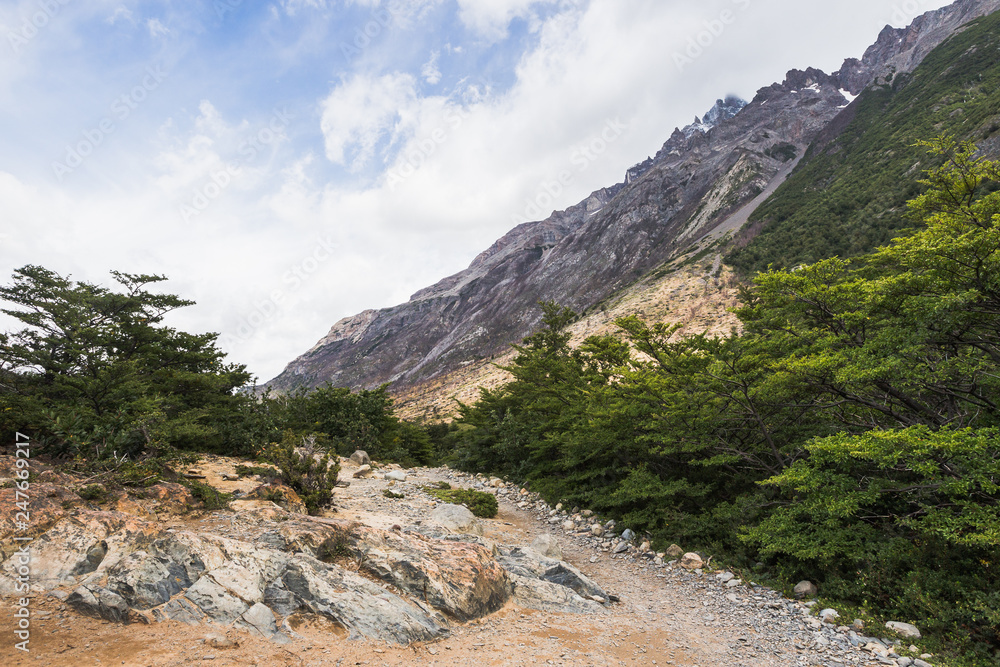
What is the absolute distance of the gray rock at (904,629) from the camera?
5039mm

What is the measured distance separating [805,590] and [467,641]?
547 centimetres

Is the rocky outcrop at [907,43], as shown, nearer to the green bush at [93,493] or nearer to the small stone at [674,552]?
the small stone at [674,552]

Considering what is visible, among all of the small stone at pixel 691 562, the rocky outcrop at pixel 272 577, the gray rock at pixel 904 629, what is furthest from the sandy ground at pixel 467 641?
the gray rock at pixel 904 629

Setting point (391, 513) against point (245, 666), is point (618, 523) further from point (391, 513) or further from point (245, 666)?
point (245, 666)

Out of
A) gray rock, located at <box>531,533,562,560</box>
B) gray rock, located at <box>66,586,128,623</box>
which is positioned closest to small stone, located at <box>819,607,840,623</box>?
gray rock, located at <box>531,533,562,560</box>

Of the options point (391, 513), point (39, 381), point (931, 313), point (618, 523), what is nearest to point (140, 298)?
point (39, 381)

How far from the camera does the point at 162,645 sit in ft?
12.0

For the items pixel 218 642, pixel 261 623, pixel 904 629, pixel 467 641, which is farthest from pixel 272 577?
pixel 904 629

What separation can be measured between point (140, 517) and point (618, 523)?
9.29 m

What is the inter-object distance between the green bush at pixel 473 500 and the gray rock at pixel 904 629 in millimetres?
8359

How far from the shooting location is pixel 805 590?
21.2ft

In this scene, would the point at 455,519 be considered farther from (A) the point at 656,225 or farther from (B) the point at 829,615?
(A) the point at 656,225

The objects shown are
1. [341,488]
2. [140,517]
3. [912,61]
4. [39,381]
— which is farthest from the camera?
[912,61]

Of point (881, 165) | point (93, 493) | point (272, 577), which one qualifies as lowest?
point (272, 577)
